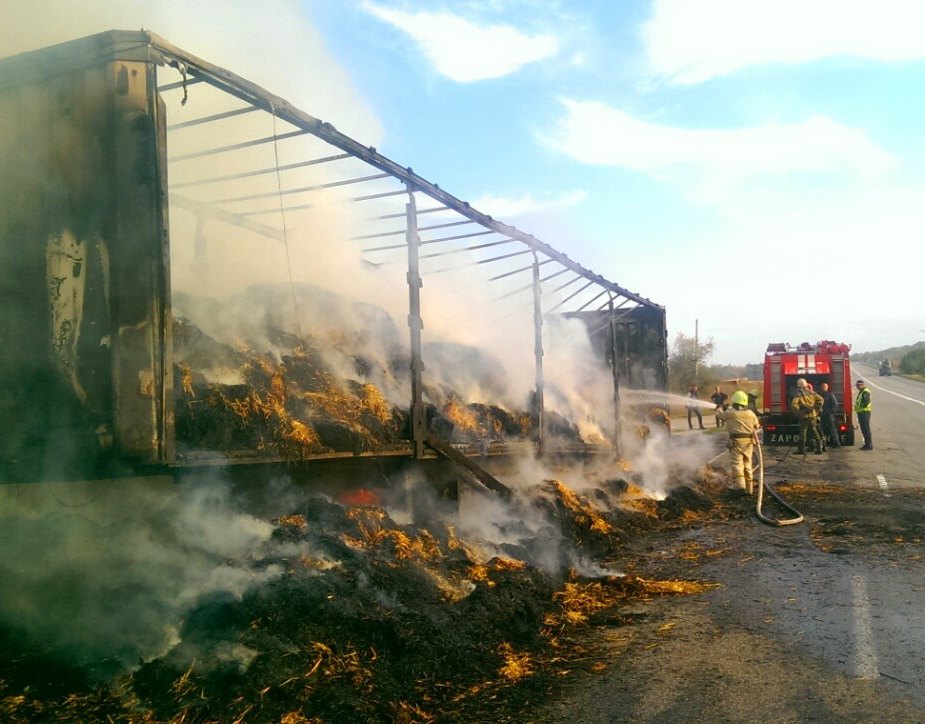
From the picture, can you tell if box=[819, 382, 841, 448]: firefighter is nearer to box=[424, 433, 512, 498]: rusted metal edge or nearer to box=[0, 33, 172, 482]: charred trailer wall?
box=[424, 433, 512, 498]: rusted metal edge

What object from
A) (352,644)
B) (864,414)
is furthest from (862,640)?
(864,414)

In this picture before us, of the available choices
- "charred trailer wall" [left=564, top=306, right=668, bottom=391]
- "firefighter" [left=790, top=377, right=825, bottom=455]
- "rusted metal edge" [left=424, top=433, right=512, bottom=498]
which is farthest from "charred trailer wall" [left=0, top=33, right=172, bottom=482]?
"firefighter" [left=790, top=377, right=825, bottom=455]

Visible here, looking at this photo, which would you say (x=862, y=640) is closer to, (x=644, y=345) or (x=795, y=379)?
(x=644, y=345)

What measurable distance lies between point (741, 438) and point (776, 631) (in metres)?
7.10

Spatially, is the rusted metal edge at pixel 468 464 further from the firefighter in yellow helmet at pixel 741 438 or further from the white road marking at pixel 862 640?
the firefighter in yellow helmet at pixel 741 438

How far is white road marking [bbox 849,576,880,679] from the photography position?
489cm

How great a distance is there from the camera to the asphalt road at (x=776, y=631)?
440cm

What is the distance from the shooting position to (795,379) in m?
22.1

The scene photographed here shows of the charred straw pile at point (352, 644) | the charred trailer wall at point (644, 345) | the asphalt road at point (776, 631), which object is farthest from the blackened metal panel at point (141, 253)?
the charred trailer wall at point (644, 345)

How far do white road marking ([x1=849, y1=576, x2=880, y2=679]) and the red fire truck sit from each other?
15938 millimetres

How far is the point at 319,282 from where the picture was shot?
9859 millimetres

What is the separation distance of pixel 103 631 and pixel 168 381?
1555 mm

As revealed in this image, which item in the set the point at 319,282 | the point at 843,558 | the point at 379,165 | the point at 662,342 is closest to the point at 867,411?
the point at 662,342

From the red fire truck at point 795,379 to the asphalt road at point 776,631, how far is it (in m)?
11.3
